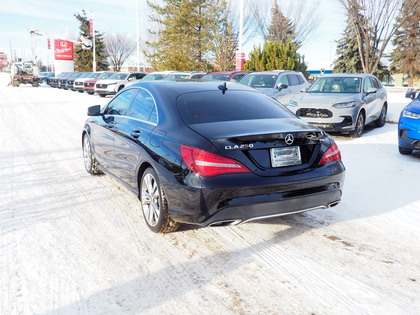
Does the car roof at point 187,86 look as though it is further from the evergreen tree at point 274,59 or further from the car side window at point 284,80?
the evergreen tree at point 274,59

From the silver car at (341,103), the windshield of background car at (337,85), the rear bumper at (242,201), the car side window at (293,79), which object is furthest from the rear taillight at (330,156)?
the car side window at (293,79)

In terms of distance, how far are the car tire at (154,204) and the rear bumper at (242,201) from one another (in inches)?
6.4

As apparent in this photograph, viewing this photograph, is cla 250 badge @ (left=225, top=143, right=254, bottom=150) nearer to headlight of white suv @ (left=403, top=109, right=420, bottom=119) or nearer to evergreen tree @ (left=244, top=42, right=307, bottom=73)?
headlight of white suv @ (left=403, top=109, right=420, bottom=119)

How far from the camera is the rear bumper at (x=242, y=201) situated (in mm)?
3322

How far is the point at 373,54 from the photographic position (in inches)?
1134

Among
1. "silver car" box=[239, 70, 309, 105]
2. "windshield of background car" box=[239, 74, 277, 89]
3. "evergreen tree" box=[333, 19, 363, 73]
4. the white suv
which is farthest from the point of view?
"evergreen tree" box=[333, 19, 363, 73]

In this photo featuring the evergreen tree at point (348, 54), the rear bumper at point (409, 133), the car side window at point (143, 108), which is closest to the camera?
the car side window at point (143, 108)

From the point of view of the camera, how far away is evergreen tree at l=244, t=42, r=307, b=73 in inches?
965

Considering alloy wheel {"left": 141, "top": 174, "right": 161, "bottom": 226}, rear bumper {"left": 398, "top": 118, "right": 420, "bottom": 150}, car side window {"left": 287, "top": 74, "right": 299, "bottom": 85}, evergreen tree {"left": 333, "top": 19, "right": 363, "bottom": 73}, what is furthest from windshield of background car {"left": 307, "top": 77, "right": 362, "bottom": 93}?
evergreen tree {"left": 333, "top": 19, "right": 363, "bottom": 73}

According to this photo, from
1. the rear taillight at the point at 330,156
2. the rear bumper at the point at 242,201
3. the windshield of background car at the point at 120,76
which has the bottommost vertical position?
the rear bumper at the point at 242,201

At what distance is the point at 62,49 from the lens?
5088 centimetres

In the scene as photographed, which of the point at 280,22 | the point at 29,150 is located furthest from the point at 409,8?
the point at 29,150

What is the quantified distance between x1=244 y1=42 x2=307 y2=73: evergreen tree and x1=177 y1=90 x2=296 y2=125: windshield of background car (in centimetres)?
2079

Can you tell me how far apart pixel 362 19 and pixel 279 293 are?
1058 inches
